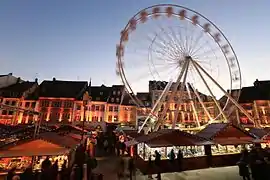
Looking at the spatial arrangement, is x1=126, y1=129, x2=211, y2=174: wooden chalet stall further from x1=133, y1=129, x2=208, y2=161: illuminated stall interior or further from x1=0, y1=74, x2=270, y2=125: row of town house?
x1=0, y1=74, x2=270, y2=125: row of town house

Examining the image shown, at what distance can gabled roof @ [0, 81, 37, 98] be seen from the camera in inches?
1407

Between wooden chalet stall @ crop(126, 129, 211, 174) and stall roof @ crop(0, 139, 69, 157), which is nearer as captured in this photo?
stall roof @ crop(0, 139, 69, 157)

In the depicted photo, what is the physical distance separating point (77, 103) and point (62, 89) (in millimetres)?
5300

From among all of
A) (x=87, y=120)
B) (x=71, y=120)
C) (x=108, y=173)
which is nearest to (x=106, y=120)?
(x=87, y=120)

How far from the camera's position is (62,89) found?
132 feet

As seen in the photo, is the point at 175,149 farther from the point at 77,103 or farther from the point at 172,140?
the point at 77,103

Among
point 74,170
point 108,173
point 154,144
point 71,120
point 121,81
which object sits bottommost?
point 108,173

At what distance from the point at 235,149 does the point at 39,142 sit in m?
14.7

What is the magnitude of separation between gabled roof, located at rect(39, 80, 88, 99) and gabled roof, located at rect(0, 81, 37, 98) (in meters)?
2.81

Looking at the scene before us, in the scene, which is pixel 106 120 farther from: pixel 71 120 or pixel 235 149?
pixel 235 149

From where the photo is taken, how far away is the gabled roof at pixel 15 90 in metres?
35.7

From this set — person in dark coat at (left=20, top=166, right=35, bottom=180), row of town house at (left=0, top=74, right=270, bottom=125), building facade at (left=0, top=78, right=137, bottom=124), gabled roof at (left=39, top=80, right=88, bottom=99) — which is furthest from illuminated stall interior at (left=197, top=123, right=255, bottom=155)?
gabled roof at (left=39, top=80, right=88, bottom=99)

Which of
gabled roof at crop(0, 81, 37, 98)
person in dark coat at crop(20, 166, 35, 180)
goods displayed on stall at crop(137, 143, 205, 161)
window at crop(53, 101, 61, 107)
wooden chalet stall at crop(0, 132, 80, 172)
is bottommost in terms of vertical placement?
person in dark coat at crop(20, 166, 35, 180)

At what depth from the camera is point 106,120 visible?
39312 mm
